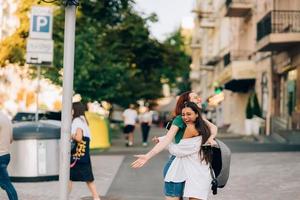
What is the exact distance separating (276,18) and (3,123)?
63.4 feet

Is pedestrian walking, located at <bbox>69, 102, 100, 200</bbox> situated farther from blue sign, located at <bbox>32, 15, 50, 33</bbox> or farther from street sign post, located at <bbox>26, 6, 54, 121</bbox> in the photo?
blue sign, located at <bbox>32, 15, 50, 33</bbox>

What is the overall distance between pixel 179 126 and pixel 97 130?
14.3 metres

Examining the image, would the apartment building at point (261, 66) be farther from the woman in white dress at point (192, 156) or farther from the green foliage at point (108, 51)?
the woman in white dress at point (192, 156)

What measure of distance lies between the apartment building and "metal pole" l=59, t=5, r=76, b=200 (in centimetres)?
1187

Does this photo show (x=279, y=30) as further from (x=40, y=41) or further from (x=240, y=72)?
(x=40, y=41)

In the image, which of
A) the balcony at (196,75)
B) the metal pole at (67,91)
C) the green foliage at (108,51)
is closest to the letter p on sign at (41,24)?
the green foliage at (108,51)

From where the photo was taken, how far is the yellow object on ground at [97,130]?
20.3m

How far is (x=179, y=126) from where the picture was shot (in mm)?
6352

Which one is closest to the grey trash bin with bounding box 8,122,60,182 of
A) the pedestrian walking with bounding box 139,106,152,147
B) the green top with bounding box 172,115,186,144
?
the green top with bounding box 172,115,186,144

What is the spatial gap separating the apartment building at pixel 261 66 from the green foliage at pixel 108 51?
4082 mm

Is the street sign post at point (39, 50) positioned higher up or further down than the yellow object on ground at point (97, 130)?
higher up

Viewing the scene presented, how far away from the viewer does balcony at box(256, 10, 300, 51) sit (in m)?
24.7

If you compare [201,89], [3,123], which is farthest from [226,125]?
[3,123]

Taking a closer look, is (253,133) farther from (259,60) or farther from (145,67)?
(145,67)
